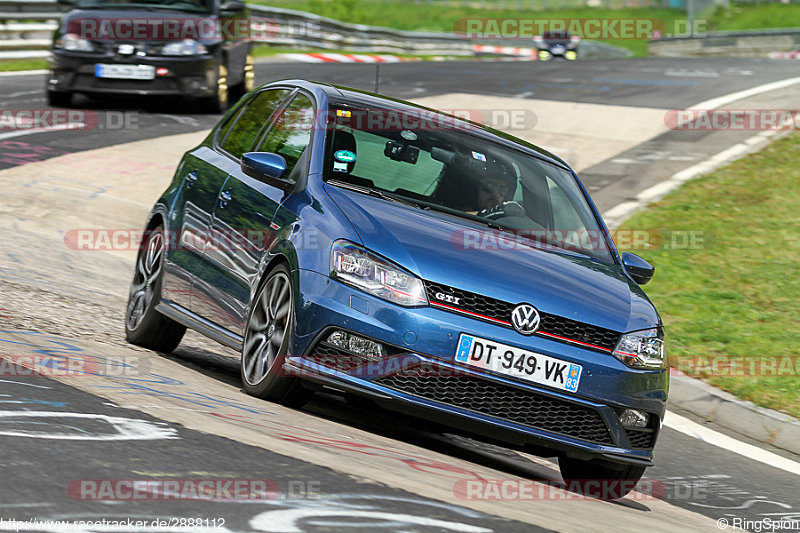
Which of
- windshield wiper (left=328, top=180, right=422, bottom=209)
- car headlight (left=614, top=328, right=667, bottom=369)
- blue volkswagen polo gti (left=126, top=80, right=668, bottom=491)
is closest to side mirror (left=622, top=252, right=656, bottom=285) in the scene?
blue volkswagen polo gti (left=126, top=80, right=668, bottom=491)

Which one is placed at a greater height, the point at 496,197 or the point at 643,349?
the point at 496,197

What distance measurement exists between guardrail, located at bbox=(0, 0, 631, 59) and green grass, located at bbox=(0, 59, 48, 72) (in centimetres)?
13

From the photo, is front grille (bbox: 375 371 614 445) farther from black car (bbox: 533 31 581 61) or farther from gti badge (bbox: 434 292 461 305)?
black car (bbox: 533 31 581 61)

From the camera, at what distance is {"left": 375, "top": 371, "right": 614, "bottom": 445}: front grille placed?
586cm

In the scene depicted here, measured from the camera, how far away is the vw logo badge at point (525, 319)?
589 cm

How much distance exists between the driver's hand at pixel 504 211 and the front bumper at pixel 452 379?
1.27 m

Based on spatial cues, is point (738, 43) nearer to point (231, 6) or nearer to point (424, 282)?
point (231, 6)

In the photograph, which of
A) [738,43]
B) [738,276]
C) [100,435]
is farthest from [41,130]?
[738,43]

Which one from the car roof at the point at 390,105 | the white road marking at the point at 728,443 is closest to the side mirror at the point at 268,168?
the car roof at the point at 390,105

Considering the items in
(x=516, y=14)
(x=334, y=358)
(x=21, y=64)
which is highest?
(x=334, y=358)

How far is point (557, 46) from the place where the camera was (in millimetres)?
50969

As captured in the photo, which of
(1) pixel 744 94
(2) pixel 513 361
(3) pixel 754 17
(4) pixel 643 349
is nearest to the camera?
(2) pixel 513 361

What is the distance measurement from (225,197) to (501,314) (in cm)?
213

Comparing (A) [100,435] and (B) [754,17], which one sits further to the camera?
(B) [754,17]
